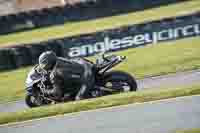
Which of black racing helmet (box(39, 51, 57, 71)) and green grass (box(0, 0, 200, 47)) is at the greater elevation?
black racing helmet (box(39, 51, 57, 71))

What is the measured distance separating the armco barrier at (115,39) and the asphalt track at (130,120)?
7.92 meters

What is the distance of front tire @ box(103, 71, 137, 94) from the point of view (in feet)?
40.5

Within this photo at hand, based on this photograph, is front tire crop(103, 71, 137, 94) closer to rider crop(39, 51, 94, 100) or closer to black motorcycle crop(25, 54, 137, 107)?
black motorcycle crop(25, 54, 137, 107)

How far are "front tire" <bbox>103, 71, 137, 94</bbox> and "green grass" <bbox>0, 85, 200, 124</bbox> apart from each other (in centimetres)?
93

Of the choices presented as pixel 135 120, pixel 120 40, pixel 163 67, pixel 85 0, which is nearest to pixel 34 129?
pixel 135 120

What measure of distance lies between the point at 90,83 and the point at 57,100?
1.08 m

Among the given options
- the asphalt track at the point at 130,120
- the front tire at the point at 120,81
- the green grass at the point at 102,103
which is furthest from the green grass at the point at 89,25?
the asphalt track at the point at 130,120

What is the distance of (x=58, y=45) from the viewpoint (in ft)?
61.2

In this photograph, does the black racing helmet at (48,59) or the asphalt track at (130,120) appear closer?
the asphalt track at (130,120)

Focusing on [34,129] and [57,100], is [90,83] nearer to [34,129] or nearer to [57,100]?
[57,100]

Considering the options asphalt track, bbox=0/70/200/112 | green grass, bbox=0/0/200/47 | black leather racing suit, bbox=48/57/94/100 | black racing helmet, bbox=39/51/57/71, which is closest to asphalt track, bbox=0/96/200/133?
black leather racing suit, bbox=48/57/94/100

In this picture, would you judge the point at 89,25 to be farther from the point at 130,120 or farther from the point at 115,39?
the point at 130,120

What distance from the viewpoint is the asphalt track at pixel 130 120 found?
30.0ft

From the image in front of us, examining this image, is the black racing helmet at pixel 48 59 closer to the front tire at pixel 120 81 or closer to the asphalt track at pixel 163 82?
the front tire at pixel 120 81
